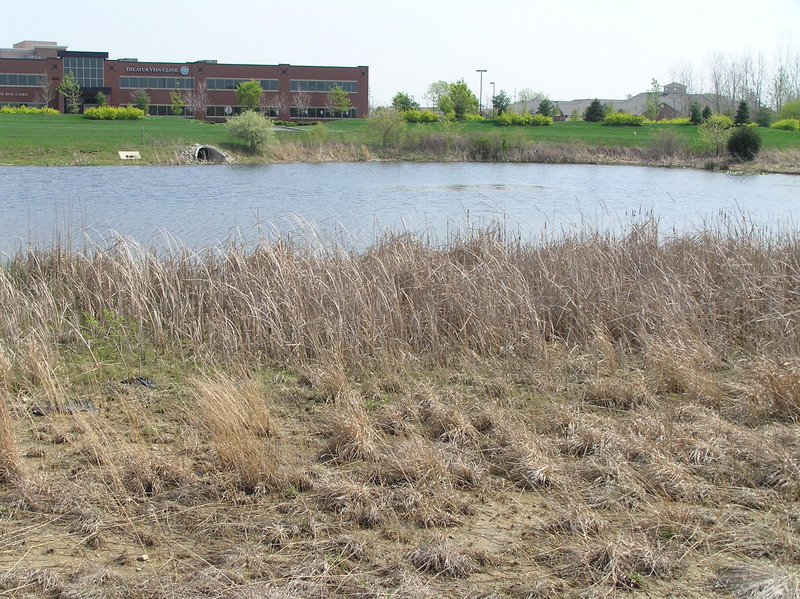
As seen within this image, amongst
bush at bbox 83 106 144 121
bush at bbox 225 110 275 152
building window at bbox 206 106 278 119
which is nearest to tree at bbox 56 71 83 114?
bush at bbox 83 106 144 121

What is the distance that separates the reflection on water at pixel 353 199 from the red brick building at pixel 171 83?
5264cm

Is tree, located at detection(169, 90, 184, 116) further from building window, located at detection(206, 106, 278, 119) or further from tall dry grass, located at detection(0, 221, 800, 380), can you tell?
tall dry grass, located at detection(0, 221, 800, 380)

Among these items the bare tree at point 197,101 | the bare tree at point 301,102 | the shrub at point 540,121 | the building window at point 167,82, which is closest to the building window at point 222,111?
the bare tree at point 197,101

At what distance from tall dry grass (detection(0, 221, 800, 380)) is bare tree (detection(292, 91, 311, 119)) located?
91.5m

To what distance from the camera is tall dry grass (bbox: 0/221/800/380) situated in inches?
281

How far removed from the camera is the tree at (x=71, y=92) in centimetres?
9194

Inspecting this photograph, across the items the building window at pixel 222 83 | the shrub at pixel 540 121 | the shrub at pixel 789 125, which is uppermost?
the building window at pixel 222 83

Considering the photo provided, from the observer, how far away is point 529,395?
19.7 ft

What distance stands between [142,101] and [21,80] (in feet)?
58.2

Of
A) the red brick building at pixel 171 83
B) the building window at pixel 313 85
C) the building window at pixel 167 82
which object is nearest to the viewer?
the red brick building at pixel 171 83

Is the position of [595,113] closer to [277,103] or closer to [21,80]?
[277,103]

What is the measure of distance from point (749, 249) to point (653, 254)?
1115 millimetres

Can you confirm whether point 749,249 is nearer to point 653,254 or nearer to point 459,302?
point 653,254

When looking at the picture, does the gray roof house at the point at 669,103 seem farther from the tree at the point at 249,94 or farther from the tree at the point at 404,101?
the tree at the point at 249,94
